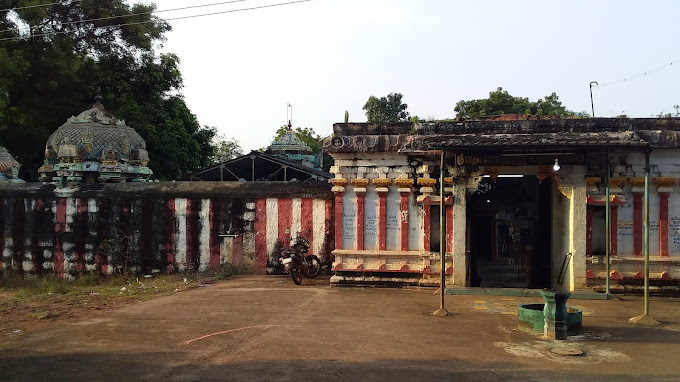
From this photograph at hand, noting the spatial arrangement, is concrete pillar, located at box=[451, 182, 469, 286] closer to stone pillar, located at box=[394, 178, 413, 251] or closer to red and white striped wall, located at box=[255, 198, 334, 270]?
stone pillar, located at box=[394, 178, 413, 251]

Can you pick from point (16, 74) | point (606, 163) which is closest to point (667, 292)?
point (606, 163)

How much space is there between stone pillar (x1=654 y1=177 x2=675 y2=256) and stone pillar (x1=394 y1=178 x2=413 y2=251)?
16.9 feet

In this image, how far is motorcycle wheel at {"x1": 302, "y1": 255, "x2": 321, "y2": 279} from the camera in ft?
44.0

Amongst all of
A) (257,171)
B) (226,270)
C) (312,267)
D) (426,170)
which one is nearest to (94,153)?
(226,270)

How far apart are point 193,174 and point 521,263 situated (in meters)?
11.8

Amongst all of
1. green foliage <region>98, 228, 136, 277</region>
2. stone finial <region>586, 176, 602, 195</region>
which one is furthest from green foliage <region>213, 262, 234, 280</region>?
stone finial <region>586, 176, 602, 195</region>

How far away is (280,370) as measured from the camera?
6250 mm

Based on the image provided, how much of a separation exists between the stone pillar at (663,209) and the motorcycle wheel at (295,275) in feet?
25.3

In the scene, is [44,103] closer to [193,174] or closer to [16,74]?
[16,74]

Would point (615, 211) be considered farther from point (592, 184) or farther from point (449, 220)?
point (449, 220)

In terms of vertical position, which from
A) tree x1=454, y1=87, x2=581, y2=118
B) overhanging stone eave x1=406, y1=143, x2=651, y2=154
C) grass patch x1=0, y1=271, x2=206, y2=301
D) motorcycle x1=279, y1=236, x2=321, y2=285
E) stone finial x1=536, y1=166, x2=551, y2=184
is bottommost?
grass patch x1=0, y1=271, x2=206, y2=301

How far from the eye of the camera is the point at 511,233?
71.5ft

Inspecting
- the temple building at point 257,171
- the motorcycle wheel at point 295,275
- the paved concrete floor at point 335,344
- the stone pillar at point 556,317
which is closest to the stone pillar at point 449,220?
the paved concrete floor at point 335,344

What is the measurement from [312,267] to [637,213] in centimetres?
719
